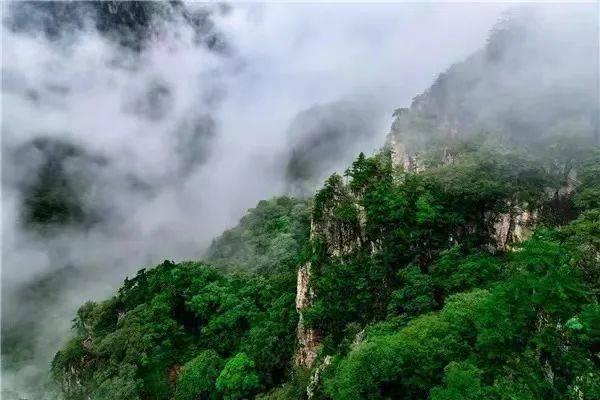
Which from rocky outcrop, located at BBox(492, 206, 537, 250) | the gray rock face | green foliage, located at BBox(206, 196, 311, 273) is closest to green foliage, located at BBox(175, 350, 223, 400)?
green foliage, located at BBox(206, 196, 311, 273)

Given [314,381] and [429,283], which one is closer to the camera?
[314,381]

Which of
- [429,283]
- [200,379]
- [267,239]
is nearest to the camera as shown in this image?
[429,283]

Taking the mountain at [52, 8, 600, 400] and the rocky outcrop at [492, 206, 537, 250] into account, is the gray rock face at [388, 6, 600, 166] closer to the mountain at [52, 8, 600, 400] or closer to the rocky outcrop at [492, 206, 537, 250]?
the mountain at [52, 8, 600, 400]

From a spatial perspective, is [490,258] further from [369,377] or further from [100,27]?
[100,27]

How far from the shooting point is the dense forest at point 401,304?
1681cm

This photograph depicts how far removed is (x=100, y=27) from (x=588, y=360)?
143522 millimetres

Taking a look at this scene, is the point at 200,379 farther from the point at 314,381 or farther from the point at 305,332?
the point at 314,381

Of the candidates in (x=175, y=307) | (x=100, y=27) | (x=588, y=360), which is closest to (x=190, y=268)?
(x=175, y=307)

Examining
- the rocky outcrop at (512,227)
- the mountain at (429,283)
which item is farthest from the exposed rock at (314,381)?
the rocky outcrop at (512,227)

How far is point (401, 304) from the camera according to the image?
2766 cm

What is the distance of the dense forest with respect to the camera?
1681cm

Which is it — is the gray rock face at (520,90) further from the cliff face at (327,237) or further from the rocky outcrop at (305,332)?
the rocky outcrop at (305,332)

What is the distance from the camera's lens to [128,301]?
46062mm

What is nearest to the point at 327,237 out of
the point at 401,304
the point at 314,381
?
the point at 401,304
